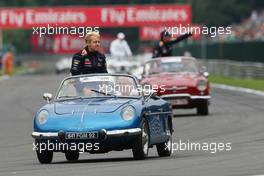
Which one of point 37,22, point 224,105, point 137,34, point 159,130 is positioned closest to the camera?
point 159,130

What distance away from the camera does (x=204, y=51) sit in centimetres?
6631

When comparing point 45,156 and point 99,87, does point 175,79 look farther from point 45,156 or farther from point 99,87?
point 45,156

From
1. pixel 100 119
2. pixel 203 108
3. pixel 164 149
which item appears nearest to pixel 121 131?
pixel 100 119

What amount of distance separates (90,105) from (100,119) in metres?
0.45

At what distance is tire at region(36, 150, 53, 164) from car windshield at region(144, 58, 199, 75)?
37.6 feet

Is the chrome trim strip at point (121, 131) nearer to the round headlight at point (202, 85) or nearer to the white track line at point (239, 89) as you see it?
the round headlight at point (202, 85)

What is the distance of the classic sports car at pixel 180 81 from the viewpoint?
25281 mm

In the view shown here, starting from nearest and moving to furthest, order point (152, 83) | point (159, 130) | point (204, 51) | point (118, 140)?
point (118, 140) < point (159, 130) < point (152, 83) < point (204, 51)

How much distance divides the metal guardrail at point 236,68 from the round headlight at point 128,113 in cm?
3252

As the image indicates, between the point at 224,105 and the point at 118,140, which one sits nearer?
the point at 118,140

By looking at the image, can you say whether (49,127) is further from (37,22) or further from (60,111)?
(37,22)

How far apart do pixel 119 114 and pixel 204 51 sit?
51.8m

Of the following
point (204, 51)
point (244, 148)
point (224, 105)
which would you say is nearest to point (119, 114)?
point (244, 148)

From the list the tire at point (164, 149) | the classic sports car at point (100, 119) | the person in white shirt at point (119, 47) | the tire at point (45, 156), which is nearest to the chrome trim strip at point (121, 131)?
the classic sports car at point (100, 119)
